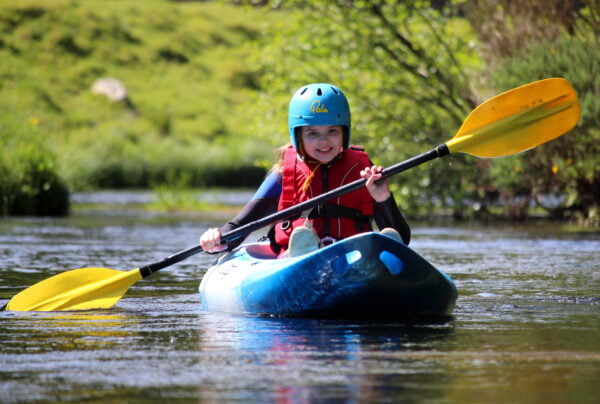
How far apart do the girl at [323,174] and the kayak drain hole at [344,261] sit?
47 cm

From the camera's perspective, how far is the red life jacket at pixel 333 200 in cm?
622

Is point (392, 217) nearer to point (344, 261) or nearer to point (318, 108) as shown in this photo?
point (344, 261)

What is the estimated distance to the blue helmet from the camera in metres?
6.21

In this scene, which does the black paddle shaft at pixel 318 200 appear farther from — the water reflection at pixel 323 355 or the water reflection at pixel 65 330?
the water reflection at pixel 65 330

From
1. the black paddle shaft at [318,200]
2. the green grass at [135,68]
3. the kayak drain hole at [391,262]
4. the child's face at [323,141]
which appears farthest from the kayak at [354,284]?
the green grass at [135,68]

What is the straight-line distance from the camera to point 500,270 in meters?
9.01


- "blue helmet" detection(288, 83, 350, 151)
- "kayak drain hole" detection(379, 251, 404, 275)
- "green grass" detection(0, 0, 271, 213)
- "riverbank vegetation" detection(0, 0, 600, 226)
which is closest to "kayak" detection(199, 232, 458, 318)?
"kayak drain hole" detection(379, 251, 404, 275)

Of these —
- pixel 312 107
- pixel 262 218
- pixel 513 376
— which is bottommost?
pixel 513 376

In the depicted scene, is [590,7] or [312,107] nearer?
[312,107]

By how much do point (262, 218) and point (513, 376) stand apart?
2.58 metres

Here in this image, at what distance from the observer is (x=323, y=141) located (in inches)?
247

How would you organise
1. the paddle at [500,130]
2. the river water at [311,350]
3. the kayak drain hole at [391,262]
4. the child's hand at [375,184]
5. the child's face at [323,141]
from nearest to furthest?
the river water at [311,350], the kayak drain hole at [391,262], the child's hand at [375,184], the child's face at [323,141], the paddle at [500,130]

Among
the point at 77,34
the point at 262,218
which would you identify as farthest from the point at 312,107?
the point at 77,34

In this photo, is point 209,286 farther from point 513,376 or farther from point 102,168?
point 102,168
